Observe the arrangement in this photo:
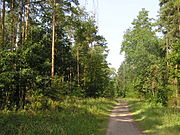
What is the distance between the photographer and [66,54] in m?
37.7

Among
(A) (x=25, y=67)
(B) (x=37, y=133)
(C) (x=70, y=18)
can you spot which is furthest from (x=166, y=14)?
(B) (x=37, y=133)

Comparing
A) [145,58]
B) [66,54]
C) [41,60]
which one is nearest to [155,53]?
[145,58]

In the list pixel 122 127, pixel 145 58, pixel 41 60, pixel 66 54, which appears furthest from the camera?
pixel 145 58

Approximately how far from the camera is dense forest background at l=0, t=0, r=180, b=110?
589 inches

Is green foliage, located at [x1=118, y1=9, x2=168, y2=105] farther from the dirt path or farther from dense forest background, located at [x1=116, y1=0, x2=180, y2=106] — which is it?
the dirt path

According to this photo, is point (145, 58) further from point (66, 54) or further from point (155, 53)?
point (66, 54)

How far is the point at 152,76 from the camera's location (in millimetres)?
32906

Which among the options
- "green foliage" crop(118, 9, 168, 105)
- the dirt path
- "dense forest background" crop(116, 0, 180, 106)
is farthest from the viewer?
"green foliage" crop(118, 9, 168, 105)

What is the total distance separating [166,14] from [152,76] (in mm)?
12641

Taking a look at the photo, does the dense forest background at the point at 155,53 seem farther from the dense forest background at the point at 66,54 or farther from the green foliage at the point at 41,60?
the green foliage at the point at 41,60

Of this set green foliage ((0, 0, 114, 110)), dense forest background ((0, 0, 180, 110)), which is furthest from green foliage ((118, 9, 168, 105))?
green foliage ((0, 0, 114, 110))

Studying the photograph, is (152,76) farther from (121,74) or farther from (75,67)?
(121,74)

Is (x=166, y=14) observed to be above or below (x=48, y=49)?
above

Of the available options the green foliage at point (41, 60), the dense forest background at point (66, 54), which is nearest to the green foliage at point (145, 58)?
the dense forest background at point (66, 54)
